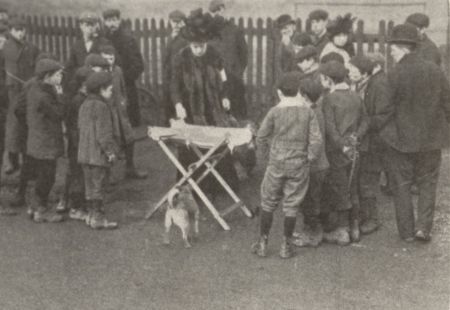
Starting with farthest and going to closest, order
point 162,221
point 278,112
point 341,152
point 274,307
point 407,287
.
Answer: point 162,221, point 341,152, point 278,112, point 407,287, point 274,307

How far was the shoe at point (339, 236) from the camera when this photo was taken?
7363 millimetres

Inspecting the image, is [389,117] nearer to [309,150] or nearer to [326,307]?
[309,150]

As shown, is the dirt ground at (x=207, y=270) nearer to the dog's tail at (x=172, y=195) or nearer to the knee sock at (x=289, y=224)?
the knee sock at (x=289, y=224)

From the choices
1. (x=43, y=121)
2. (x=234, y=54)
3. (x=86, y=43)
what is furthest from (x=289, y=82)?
(x=234, y=54)

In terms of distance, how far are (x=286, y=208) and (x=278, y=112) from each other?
2.89 ft

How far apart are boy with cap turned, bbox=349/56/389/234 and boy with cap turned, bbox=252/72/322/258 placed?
95 centimetres

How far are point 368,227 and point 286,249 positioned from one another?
1.12 meters

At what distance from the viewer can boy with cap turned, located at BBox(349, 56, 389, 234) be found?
7551 mm

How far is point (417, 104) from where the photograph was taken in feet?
23.8

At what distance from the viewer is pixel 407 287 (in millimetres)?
6285

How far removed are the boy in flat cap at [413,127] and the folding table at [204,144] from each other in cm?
145

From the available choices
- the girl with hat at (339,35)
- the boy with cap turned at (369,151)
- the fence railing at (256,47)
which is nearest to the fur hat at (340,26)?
the girl with hat at (339,35)

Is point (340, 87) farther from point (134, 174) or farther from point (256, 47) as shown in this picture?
point (256, 47)

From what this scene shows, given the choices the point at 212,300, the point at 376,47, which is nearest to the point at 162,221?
the point at 212,300
